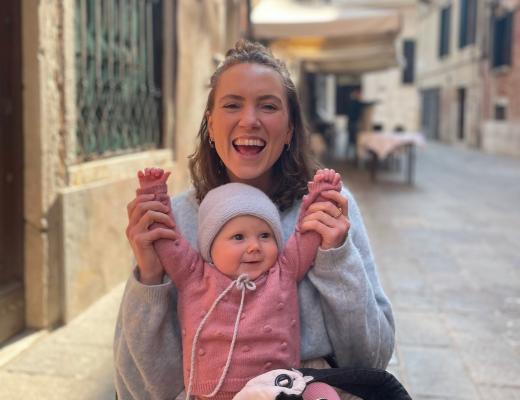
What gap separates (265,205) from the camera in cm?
164

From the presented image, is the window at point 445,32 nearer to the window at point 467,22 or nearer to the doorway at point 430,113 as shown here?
the doorway at point 430,113

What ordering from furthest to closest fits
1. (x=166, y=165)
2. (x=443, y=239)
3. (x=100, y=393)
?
1. (x=443, y=239)
2. (x=166, y=165)
3. (x=100, y=393)

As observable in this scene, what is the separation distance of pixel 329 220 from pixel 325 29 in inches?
311

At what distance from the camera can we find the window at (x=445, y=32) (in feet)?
94.4

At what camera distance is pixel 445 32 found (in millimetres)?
29406

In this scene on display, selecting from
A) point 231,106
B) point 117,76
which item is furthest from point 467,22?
point 231,106

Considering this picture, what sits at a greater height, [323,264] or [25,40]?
[25,40]

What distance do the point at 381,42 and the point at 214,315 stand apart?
9.02 m

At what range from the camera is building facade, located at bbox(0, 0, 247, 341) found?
3.49m

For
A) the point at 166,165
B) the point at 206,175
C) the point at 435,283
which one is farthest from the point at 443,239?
the point at 206,175

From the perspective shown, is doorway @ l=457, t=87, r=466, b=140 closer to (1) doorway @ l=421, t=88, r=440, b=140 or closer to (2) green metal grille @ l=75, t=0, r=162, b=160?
(1) doorway @ l=421, t=88, r=440, b=140

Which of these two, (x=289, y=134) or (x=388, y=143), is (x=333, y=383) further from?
(x=388, y=143)

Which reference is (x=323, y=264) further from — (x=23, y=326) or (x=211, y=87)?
(x=23, y=326)

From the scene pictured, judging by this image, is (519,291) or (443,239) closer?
(519,291)
